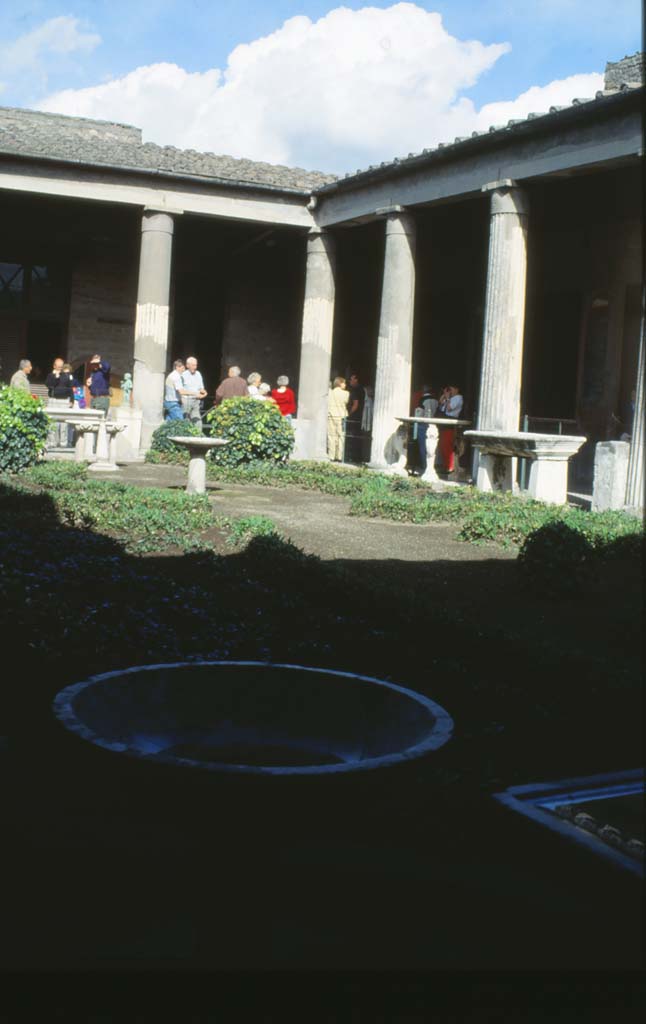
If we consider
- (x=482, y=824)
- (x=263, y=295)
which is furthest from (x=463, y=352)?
(x=482, y=824)

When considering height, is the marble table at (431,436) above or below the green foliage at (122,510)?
above

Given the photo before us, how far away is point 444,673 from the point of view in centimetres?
515

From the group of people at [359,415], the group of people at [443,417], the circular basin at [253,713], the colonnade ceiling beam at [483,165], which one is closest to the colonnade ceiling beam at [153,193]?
the colonnade ceiling beam at [483,165]

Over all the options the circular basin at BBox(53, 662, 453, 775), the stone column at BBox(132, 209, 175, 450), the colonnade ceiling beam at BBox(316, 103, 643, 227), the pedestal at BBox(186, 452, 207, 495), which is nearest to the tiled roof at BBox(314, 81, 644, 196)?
the colonnade ceiling beam at BBox(316, 103, 643, 227)

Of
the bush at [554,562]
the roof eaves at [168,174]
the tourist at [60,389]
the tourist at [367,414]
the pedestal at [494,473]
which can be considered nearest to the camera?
the bush at [554,562]

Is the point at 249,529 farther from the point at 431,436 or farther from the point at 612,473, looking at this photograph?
the point at 431,436

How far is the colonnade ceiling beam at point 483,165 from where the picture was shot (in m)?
12.2

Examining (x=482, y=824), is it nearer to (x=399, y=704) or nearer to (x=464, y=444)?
(x=399, y=704)

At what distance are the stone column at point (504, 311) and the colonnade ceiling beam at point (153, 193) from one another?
199 inches

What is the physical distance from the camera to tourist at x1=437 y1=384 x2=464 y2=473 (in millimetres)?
16469

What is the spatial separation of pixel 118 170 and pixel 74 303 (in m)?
5.43

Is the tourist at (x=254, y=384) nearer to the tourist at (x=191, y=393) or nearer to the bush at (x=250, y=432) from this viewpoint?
the tourist at (x=191, y=393)

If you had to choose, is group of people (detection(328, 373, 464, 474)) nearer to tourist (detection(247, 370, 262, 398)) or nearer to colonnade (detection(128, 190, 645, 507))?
colonnade (detection(128, 190, 645, 507))

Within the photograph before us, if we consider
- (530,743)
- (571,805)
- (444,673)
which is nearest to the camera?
(571,805)
